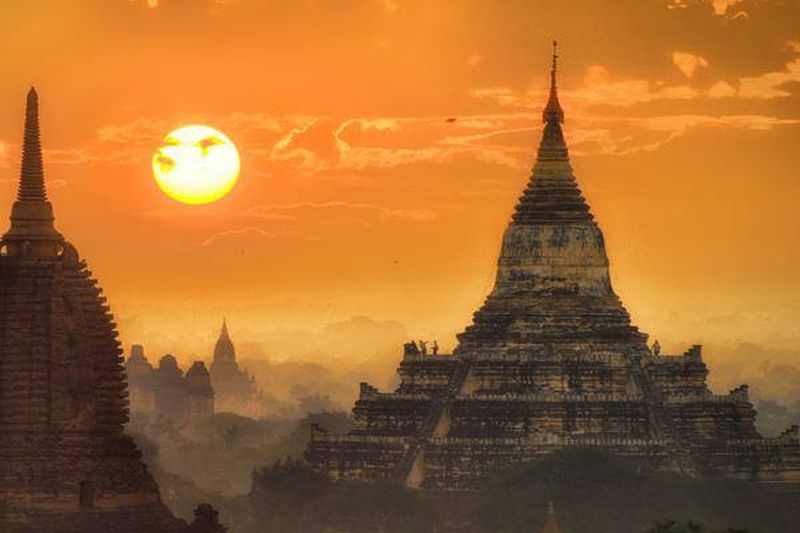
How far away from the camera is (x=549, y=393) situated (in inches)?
4641

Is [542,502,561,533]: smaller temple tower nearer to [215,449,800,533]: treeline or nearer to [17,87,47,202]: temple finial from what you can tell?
[215,449,800,533]: treeline

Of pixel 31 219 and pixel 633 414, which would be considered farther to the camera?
pixel 633 414

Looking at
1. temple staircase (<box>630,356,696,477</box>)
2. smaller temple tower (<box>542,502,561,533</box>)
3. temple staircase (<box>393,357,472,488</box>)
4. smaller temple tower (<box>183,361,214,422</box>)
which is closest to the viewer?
smaller temple tower (<box>542,502,561,533</box>)

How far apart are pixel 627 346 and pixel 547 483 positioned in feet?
36.4

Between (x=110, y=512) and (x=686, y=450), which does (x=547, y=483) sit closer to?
(x=686, y=450)

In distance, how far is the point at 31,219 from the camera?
73250 millimetres

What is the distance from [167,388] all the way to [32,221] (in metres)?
113

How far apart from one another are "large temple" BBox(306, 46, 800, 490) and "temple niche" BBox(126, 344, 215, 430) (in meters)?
59.1

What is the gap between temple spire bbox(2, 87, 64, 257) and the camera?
2876 inches

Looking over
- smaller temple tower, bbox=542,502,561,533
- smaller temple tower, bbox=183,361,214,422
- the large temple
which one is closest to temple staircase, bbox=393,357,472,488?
the large temple

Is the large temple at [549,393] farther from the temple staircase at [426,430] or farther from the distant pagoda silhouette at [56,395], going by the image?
the distant pagoda silhouette at [56,395]

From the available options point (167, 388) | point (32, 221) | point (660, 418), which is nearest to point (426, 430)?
point (660, 418)

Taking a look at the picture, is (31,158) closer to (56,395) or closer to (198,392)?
(56,395)

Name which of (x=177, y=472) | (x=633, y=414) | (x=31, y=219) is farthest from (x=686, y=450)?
(x=31, y=219)
